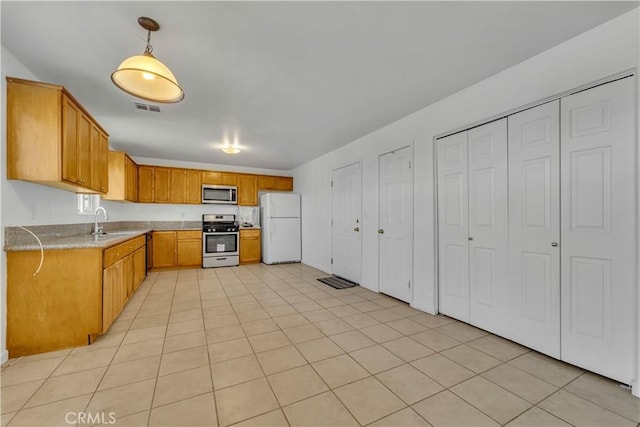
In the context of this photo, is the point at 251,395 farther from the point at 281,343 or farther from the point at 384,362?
the point at 384,362

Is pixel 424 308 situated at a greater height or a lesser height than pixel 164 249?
lesser

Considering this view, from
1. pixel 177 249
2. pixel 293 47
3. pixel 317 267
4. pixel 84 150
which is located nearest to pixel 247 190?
pixel 177 249

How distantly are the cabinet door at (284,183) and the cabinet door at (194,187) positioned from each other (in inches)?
73.4

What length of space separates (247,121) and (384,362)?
334 centimetres

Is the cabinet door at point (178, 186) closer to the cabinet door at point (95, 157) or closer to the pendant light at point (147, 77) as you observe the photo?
the cabinet door at point (95, 157)

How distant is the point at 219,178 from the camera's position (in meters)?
Result: 6.35

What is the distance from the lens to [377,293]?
13.3ft

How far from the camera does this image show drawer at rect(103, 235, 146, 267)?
8.60 feet

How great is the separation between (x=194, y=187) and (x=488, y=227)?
576 cm

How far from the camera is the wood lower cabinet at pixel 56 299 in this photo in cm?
221

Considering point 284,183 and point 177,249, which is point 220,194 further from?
point 284,183

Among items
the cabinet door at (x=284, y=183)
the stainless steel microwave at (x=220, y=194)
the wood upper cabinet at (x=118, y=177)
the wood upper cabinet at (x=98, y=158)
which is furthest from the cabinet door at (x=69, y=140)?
the cabinet door at (x=284, y=183)

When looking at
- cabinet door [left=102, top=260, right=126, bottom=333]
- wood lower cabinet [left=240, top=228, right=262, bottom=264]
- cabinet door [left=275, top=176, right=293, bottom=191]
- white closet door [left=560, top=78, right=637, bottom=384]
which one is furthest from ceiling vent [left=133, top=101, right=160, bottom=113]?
white closet door [left=560, top=78, right=637, bottom=384]

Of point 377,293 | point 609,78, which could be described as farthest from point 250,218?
point 609,78
